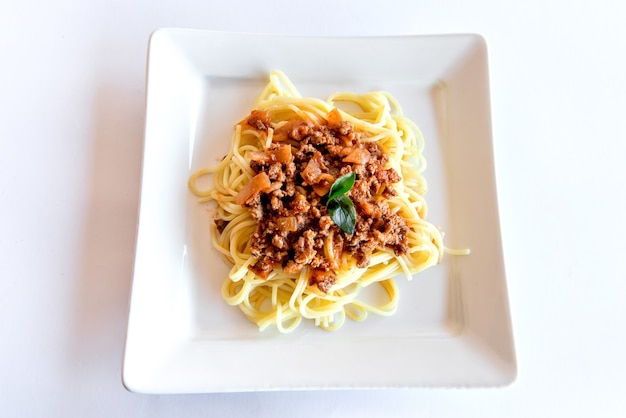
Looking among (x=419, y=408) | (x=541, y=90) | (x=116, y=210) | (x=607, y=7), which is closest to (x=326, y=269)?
(x=419, y=408)

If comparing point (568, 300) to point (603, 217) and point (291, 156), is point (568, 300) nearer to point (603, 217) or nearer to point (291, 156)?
point (603, 217)

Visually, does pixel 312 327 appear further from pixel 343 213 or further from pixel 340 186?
pixel 340 186

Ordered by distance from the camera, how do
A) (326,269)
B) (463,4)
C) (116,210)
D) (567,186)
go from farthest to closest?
(463,4)
(567,186)
(116,210)
(326,269)

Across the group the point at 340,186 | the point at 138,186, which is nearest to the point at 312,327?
the point at 340,186

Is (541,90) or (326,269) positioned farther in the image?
(541,90)

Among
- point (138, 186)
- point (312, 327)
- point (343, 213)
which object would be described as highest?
point (138, 186)

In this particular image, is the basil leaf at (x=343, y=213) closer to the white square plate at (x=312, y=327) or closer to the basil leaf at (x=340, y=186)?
the basil leaf at (x=340, y=186)

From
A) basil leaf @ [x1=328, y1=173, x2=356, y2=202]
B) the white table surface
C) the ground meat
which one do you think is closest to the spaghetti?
the ground meat
